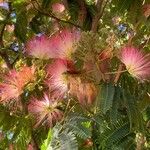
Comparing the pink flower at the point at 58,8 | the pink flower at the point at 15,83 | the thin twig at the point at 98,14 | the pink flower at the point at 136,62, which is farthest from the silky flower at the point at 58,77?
the pink flower at the point at 58,8

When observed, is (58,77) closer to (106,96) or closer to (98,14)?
(106,96)

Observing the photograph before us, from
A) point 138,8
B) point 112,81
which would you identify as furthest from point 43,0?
point 112,81

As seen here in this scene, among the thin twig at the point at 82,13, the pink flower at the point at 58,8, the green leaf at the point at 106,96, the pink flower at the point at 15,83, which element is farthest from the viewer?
the pink flower at the point at 58,8

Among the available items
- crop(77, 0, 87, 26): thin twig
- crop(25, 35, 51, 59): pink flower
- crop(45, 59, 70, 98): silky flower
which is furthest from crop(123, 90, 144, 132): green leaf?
crop(77, 0, 87, 26): thin twig

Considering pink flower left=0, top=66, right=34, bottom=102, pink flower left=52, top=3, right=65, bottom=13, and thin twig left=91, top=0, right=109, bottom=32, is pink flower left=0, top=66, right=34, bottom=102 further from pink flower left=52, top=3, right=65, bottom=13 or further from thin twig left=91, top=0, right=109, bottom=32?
pink flower left=52, top=3, right=65, bottom=13

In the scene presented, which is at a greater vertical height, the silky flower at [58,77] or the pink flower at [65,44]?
the pink flower at [65,44]

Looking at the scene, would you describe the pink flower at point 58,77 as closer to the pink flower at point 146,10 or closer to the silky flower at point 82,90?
the silky flower at point 82,90

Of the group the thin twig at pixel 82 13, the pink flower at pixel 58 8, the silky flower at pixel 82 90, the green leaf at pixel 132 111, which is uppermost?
the pink flower at pixel 58 8
